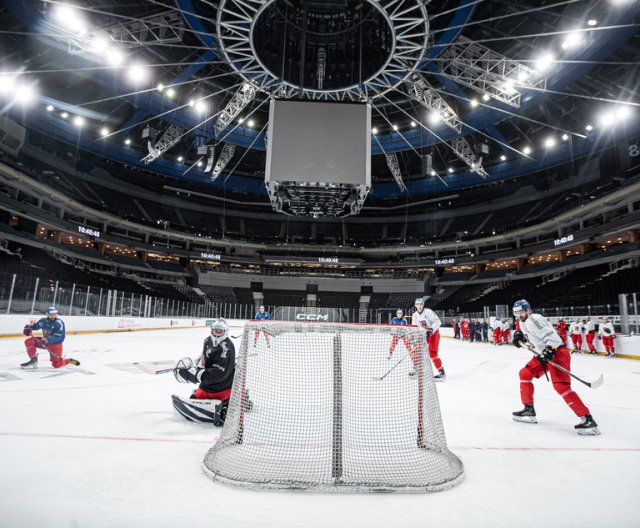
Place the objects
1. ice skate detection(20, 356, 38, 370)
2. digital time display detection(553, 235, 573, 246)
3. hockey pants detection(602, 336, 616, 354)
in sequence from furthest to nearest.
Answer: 1. digital time display detection(553, 235, 573, 246)
2. hockey pants detection(602, 336, 616, 354)
3. ice skate detection(20, 356, 38, 370)

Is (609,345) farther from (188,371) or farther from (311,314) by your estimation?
(311,314)

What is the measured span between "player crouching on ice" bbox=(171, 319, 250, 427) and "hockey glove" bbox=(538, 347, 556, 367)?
4.00 metres

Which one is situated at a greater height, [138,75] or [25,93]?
[25,93]

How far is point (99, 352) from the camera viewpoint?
11453mm

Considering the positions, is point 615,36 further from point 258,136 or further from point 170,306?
point 170,306

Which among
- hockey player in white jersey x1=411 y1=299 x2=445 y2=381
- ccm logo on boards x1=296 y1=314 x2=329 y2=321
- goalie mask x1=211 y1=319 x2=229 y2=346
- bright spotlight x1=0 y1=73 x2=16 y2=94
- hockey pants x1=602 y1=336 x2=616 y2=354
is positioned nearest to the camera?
goalie mask x1=211 y1=319 x2=229 y2=346

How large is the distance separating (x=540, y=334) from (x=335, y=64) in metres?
15.0

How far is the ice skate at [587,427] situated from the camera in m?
4.39

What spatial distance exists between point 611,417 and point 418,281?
42358mm

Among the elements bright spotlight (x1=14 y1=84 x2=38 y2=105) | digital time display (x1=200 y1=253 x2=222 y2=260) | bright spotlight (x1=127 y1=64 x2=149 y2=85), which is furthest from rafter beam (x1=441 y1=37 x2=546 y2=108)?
digital time display (x1=200 y1=253 x2=222 y2=260)

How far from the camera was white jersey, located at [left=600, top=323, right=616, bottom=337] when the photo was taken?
52.4ft

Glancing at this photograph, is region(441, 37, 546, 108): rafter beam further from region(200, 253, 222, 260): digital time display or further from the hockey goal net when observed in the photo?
region(200, 253, 222, 260): digital time display

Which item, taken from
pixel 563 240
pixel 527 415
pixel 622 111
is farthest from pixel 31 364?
pixel 563 240

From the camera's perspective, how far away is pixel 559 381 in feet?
15.7
